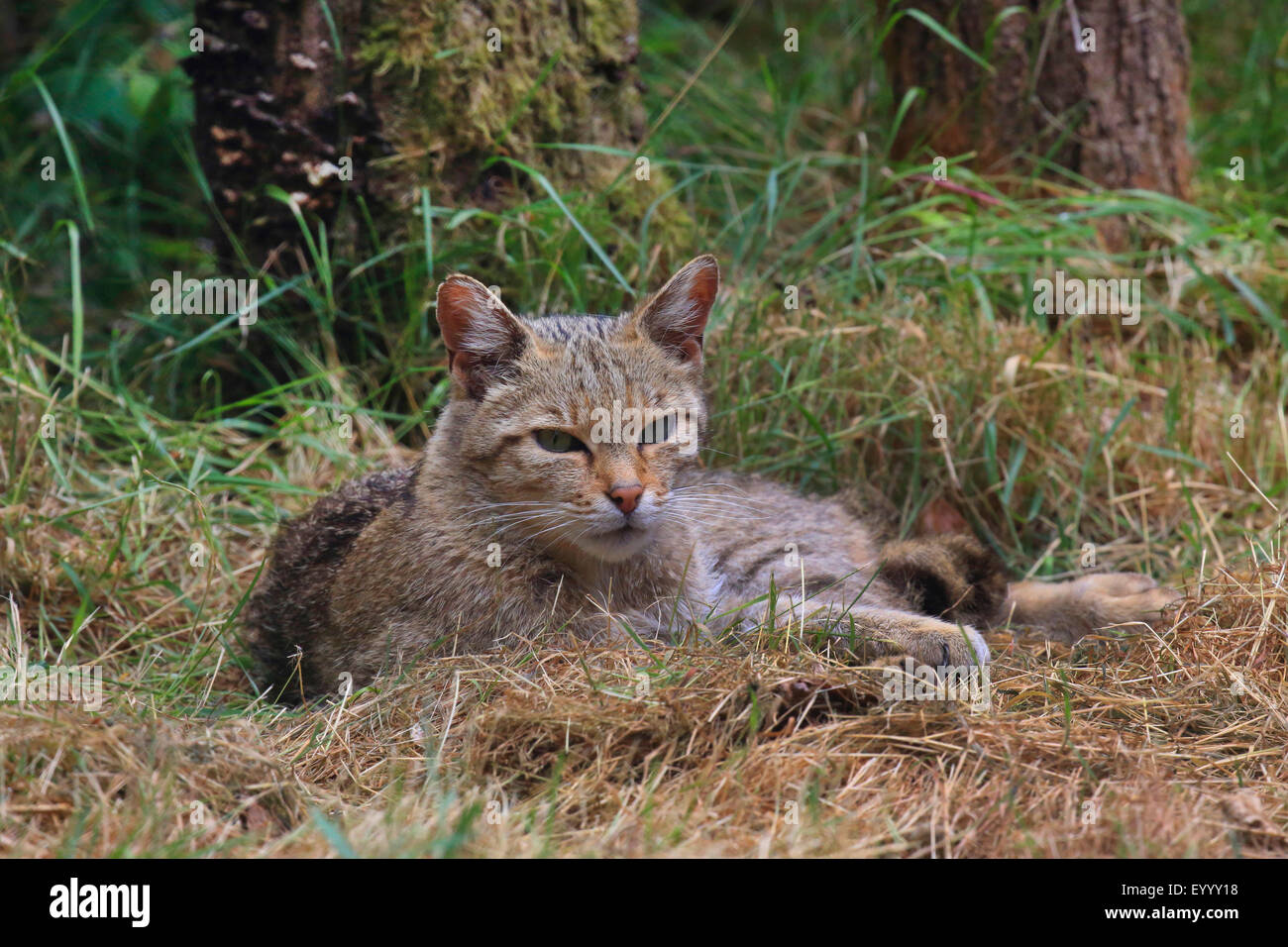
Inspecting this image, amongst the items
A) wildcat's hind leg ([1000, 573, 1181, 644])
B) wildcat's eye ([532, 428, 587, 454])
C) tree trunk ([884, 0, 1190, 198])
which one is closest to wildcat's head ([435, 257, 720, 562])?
wildcat's eye ([532, 428, 587, 454])

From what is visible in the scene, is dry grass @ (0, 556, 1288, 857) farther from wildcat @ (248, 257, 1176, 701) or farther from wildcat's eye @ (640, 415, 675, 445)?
wildcat's eye @ (640, 415, 675, 445)

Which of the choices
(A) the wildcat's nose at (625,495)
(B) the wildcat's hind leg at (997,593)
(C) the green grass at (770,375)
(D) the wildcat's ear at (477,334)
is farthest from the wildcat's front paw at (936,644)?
(D) the wildcat's ear at (477,334)

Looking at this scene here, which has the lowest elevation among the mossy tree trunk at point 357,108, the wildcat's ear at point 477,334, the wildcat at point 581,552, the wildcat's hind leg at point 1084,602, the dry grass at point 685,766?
the dry grass at point 685,766

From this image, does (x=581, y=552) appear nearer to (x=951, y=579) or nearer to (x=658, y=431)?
(x=658, y=431)

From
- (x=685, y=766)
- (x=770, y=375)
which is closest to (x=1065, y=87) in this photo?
(x=770, y=375)

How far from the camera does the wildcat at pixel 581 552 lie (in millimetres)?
3371

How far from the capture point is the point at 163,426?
471 cm

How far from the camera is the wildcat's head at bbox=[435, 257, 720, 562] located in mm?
3328

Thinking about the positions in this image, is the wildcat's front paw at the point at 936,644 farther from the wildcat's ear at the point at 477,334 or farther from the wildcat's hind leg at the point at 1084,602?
the wildcat's ear at the point at 477,334

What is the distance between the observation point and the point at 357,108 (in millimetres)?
4816

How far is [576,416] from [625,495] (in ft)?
1.02

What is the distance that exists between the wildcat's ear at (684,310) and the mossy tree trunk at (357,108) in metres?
1.55

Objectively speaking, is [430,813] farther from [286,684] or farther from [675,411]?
[675,411]
